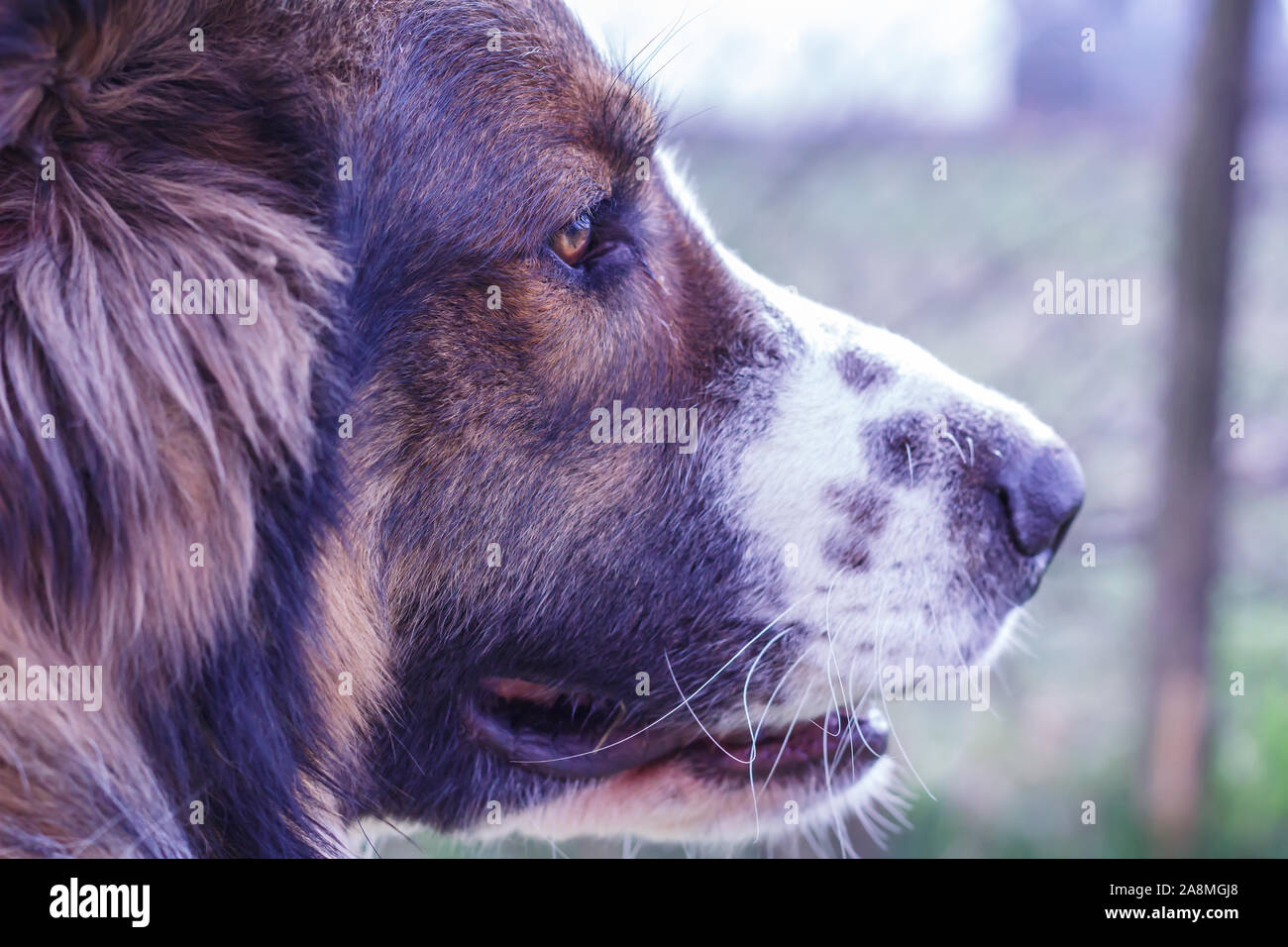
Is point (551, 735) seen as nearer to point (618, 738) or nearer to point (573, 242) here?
point (618, 738)

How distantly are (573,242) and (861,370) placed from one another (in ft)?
1.84

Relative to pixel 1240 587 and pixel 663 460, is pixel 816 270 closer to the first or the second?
pixel 1240 587

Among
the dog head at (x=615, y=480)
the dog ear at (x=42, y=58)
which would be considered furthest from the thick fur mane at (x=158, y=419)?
the dog head at (x=615, y=480)

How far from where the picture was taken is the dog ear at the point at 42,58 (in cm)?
126

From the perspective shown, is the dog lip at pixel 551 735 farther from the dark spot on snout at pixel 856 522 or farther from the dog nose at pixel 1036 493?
the dog nose at pixel 1036 493

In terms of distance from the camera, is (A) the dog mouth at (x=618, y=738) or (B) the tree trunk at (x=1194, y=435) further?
(B) the tree trunk at (x=1194, y=435)

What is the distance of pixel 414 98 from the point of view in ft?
5.14

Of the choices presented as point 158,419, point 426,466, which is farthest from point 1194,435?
point 158,419

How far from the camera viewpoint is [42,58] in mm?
1283

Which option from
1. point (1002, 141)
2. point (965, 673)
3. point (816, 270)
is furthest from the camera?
point (1002, 141)

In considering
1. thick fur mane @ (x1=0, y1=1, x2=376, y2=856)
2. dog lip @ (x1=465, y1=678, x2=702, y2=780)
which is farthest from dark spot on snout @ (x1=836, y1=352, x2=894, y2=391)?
thick fur mane @ (x1=0, y1=1, x2=376, y2=856)

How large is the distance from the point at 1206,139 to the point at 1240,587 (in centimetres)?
205

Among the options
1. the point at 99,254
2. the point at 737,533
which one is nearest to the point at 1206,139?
the point at 737,533

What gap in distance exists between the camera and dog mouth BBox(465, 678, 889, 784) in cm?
178
